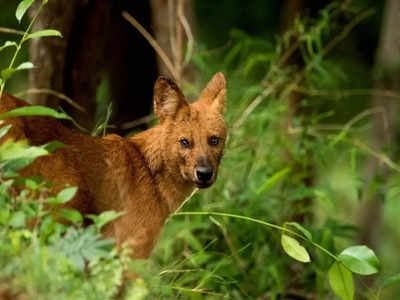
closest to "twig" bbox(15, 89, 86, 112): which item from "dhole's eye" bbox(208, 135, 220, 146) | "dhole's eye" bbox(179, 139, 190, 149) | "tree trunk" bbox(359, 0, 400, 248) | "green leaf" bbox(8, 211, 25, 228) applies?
"dhole's eye" bbox(179, 139, 190, 149)

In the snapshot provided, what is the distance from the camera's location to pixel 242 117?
5969mm

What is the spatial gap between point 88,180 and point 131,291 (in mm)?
1441

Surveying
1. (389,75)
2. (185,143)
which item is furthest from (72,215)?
(389,75)

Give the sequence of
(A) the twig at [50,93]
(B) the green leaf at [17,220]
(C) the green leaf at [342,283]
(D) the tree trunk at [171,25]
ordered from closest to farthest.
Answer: (B) the green leaf at [17,220] → (C) the green leaf at [342,283] → (A) the twig at [50,93] → (D) the tree trunk at [171,25]

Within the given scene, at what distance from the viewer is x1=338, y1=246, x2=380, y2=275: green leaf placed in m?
3.34

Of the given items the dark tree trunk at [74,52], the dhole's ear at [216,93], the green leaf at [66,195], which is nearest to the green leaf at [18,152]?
the green leaf at [66,195]

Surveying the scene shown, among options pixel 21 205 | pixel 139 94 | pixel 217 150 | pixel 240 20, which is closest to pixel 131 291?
pixel 21 205

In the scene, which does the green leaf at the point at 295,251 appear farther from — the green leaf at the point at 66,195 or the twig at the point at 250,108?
the twig at the point at 250,108

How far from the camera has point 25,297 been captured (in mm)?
2330

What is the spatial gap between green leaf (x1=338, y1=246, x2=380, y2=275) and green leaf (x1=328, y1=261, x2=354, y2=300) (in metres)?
0.10

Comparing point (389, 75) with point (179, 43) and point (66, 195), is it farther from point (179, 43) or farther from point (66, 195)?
point (66, 195)

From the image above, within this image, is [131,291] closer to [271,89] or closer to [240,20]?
[271,89]

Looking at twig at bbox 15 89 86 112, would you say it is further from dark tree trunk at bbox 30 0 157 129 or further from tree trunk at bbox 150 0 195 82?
tree trunk at bbox 150 0 195 82

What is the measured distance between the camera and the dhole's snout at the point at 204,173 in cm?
436
